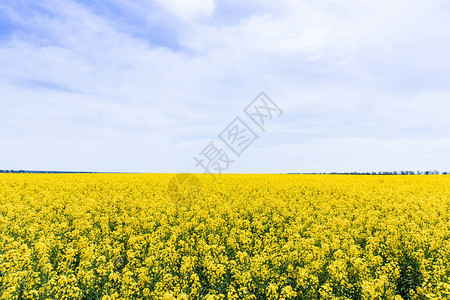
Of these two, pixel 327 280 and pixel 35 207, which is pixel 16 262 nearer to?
pixel 327 280

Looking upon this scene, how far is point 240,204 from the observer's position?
63.2 feet

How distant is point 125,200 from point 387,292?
709 inches

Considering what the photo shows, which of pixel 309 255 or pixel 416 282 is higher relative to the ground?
pixel 309 255

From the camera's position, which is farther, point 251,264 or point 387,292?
point 251,264

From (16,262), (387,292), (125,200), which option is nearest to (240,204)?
(125,200)

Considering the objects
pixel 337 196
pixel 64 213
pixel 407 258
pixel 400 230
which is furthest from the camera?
pixel 337 196

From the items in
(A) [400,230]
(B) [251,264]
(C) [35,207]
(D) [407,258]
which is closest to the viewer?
(B) [251,264]

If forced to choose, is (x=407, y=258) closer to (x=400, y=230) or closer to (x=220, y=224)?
(x=400, y=230)

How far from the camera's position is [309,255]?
8555mm

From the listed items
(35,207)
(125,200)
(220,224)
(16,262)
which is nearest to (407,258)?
(220,224)

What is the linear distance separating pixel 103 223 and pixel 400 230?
1579cm

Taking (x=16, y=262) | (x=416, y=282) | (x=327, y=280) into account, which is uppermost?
(x=16, y=262)

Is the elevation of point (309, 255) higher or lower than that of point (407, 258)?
higher

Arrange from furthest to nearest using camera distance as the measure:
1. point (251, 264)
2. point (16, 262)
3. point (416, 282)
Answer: point (416, 282)
point (251, 264)
point (16, 262)
